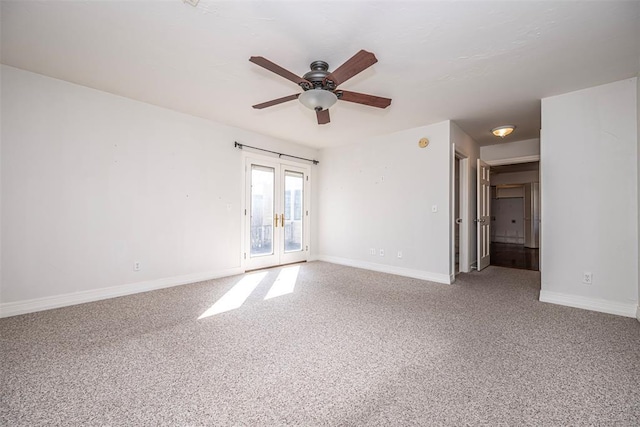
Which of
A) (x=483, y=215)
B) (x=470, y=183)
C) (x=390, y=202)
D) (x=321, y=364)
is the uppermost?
(x=470, y=183)

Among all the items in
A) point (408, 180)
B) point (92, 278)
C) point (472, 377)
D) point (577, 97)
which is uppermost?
point (577, 97)

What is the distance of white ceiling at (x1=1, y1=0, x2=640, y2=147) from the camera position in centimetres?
190

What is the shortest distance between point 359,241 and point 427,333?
2974mm

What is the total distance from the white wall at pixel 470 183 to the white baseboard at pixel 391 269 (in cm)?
96

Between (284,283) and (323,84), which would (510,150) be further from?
(284,283)

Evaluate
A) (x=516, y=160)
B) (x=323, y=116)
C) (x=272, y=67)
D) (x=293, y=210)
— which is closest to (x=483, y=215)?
(x=516, y=160)

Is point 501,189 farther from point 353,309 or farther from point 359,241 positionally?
point 353,309

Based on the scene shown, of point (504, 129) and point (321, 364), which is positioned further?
→ point (504, 129)

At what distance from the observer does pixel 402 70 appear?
8.69 ft

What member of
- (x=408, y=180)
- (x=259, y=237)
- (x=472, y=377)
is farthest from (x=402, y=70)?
(x=259, y=237)

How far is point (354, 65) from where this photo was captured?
2.00 m

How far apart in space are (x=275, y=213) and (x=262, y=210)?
30cm

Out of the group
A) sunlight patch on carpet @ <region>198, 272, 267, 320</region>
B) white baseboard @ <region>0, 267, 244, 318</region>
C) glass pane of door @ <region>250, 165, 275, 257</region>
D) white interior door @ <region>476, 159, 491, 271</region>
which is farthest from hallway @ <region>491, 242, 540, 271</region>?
white baseboard @ <region>0, 267, 244, 318</region>

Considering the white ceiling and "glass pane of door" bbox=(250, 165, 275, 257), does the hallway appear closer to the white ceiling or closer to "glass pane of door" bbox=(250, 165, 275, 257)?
the white ceiling
